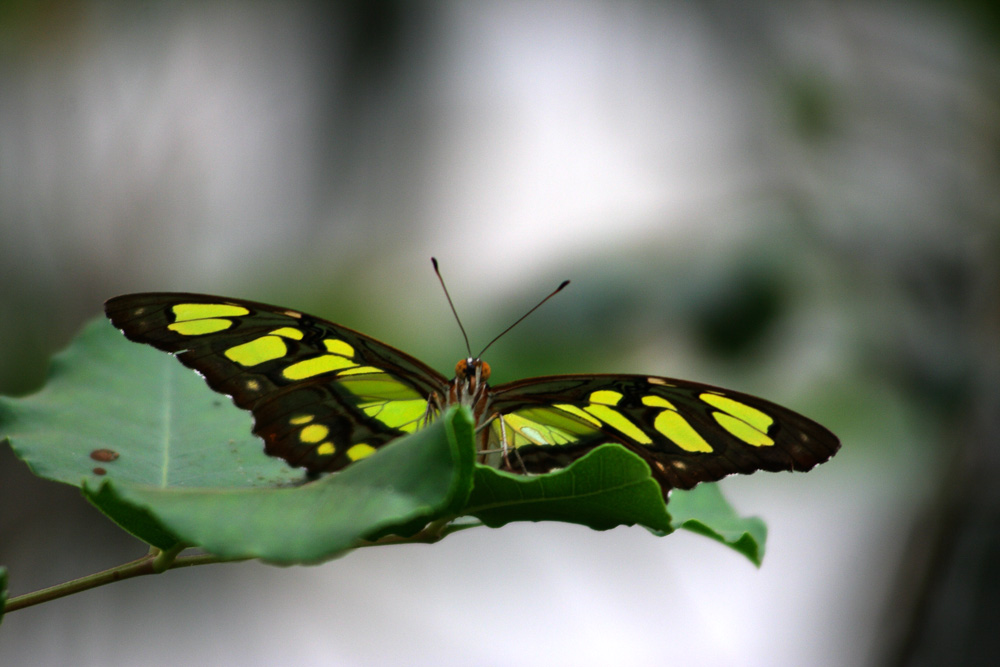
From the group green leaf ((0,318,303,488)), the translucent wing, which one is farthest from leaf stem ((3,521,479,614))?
the translucent wing

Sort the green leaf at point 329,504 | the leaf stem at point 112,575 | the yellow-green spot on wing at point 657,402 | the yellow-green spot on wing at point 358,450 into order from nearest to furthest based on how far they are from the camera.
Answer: the green leaf at point 329,504 < the leaf stem at point 112,575 < the yellow-green spot on wing at point 657,402 < the yellow-green spot on wing at point 358,450

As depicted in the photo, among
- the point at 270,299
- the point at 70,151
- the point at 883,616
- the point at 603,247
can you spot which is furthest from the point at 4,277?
the point at 883,616

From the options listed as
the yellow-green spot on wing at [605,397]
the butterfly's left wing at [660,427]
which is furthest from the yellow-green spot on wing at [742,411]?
the yellow-green spot on wing at [605,397]

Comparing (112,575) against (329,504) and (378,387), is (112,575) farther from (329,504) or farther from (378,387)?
(378,387)

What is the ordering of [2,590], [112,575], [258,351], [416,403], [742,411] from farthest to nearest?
[416,403]
[258,351]
[742,411]
[112,575]
[2,590]

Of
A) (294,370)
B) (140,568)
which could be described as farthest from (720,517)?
(140,568)

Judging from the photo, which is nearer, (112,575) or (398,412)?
(112,575)

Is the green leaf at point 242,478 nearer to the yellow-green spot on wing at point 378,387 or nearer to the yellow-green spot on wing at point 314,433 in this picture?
the yellow-green spot on wing at point 314,433
